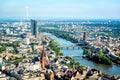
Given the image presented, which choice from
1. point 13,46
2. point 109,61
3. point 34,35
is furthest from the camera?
point 34,35

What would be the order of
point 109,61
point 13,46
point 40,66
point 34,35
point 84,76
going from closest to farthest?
point 84,76, point 40,66, point 109,61, point 13,46, point 34,35

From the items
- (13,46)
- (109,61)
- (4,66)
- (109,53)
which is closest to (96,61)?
(109,61)

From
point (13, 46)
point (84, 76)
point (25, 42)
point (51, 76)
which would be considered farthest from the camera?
point (25, 42)

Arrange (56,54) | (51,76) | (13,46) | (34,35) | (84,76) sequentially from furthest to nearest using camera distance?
(34,35) → (13,46) → (56,54) → (84,76) → (51,76)

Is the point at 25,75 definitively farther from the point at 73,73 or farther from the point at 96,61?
the point at 96,61

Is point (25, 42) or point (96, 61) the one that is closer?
point (96, 61)

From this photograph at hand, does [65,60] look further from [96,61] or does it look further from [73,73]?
[73,73]

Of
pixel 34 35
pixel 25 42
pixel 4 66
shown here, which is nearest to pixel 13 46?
pixel 25 42

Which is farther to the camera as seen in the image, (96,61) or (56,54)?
(56,54)
